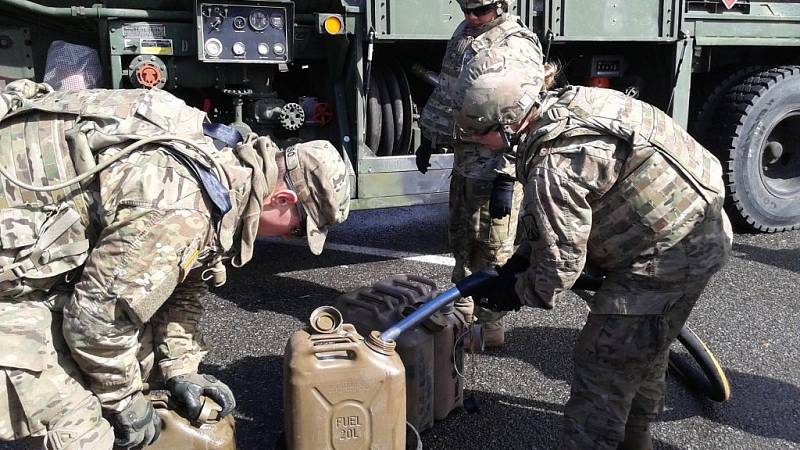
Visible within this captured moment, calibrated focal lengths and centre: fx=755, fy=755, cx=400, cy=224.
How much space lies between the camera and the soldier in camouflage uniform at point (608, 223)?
7.52ft

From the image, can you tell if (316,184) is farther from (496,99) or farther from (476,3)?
(476,3)

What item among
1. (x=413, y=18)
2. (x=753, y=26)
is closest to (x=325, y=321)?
(x=413, y=18)

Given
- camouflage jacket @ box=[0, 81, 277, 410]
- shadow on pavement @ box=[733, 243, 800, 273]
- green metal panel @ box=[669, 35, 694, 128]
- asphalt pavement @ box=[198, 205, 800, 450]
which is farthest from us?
green metal panel @ box=[669, 35, 694, 128]

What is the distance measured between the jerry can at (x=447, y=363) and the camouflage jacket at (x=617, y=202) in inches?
24.3

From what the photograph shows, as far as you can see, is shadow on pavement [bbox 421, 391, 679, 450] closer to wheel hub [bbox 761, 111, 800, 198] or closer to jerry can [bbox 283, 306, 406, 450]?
jerry can [bbox 283, 306, 406, 450]

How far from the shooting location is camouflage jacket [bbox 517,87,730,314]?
7.48 feet

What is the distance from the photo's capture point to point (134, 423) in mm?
2246

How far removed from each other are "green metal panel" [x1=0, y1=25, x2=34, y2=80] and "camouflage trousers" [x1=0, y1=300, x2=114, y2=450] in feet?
7.81

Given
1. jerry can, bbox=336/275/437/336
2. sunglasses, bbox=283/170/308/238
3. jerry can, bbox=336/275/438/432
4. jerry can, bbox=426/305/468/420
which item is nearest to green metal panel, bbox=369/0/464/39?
jerry can, bbox=336/275/437/336

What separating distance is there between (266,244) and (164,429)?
9.70 ft

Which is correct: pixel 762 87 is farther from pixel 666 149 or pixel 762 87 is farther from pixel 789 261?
pixel 666 149

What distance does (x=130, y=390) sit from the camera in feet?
7.20

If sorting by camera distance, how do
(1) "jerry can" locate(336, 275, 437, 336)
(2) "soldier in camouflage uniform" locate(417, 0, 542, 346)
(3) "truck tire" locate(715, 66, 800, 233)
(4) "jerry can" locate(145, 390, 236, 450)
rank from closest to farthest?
(4) "jerry can" locate(145, 390, 236, 450)
(1) "jerry can" locate(336, 275, 437, 336)
(2) "soldier in camouflage uniform" locate(417, 0, 542, 346)
(3) "truck tire" locate(715, 66, 800, 233)

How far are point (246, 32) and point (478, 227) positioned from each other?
1647 mm
